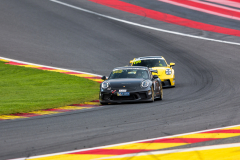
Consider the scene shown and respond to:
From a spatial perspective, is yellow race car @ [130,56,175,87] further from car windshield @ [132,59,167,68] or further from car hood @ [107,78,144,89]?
car hood @ [107,78,144,89]

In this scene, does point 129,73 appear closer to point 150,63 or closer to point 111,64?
point 150,63

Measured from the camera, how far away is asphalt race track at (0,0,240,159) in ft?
25.0

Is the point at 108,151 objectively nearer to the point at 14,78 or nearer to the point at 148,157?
the point at 148,157

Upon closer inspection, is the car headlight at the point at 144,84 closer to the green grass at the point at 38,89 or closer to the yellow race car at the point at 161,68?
the green grass at the point at 38,89

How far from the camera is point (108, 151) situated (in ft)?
20.5

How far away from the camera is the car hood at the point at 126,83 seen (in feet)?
41.6

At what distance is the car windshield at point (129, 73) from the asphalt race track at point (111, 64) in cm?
122

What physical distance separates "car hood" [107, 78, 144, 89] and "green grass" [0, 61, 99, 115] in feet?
4.11

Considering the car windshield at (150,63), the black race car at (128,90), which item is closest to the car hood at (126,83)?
the black race car at (128,90)

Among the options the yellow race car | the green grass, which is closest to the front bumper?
the green grass

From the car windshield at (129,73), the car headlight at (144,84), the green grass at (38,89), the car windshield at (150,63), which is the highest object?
the car windshield at (150,63)

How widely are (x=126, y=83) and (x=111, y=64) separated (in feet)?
32.4

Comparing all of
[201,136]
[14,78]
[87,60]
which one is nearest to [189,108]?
[201,136]

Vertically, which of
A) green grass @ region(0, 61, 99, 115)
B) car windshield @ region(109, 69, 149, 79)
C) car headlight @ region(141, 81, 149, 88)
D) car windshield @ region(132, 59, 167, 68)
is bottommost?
green grass @ region(0, 61, 99, 115)
